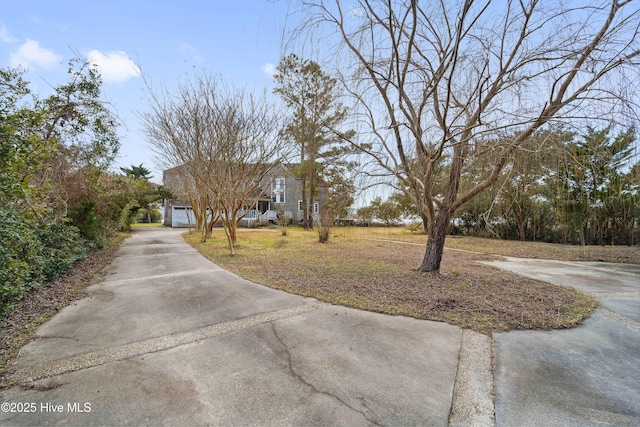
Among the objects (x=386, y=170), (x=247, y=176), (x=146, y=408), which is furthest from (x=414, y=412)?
(x=247, y=176)

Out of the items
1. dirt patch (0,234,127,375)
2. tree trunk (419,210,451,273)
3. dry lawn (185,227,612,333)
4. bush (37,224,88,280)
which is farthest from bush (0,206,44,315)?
Answer: tree trunk (419,210,451,273)

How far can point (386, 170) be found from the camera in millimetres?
4918

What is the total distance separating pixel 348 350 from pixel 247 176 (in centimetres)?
841

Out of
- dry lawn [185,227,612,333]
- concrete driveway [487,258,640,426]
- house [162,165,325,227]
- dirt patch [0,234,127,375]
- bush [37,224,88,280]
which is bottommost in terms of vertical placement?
dirt patch [0,234,127,375]

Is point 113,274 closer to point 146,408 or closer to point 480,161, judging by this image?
point 146,408

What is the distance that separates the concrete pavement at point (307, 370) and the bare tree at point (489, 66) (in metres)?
2.37

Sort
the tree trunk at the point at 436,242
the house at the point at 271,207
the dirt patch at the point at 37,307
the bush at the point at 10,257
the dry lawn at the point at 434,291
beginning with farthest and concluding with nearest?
1. the house at the point at 271,207
2. the tree trunk at the point at 436,242
3. the dry lawn at the point at 434,291
4. the bush at the point at 10,257
5. the dirt patch at the point at 37,307

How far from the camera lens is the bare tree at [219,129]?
27.3 ft

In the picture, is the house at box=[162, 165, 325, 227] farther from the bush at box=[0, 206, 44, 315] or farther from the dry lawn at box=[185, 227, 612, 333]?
the bush at box=[0, 206, 44, 315]

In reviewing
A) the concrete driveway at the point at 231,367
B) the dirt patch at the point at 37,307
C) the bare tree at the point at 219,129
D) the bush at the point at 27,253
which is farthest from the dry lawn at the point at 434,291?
the bush at the point at 27,253

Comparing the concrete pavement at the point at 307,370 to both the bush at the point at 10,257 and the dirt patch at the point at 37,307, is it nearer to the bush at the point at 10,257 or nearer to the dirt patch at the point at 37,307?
the dirt patch at the point at 37,307

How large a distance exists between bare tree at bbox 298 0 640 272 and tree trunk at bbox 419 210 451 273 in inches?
17.2

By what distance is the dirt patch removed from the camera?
2.71 metres

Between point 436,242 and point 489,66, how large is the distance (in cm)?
326
